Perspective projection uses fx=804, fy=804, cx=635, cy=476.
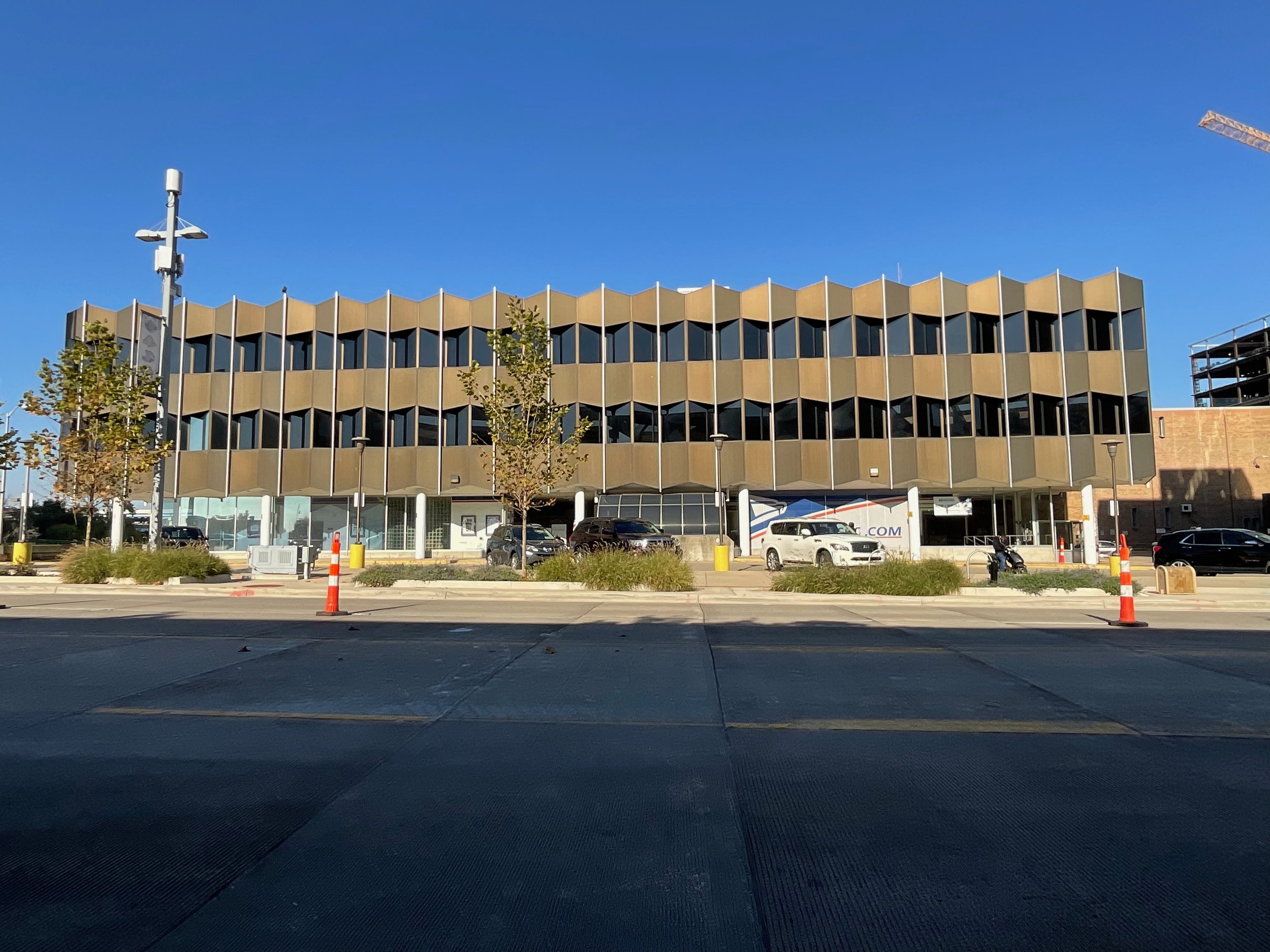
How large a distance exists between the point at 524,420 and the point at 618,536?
614 cm

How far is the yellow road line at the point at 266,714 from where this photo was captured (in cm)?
607

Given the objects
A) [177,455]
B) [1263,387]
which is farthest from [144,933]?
[1263,387]

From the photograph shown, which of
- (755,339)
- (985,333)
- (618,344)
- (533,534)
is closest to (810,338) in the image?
(755,339)

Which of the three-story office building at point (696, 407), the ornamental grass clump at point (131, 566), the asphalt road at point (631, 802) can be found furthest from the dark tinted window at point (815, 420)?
the asphalt road at point (631, 802)

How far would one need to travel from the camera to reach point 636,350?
123ft

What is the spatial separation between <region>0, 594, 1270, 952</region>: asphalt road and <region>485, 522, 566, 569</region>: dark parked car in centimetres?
1625

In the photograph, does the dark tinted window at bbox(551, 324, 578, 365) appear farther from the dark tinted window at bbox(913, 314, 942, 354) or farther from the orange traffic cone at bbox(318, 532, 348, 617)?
the orange traffic cone at bbox(318, 532, 348, 617)

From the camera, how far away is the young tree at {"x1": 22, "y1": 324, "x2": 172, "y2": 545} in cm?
2262

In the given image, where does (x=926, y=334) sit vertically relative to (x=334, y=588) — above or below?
above

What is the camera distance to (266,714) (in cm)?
621

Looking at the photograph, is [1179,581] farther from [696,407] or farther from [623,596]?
[696,407]

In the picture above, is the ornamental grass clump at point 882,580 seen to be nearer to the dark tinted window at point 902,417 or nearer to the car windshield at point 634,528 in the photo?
the car windshield at point 634,528

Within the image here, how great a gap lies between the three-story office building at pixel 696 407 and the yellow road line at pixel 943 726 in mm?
29572

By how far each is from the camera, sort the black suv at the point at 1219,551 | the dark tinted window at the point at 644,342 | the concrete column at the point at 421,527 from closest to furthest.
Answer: the black suv at the point at 1219,551, the dark tinted window at the point at 644,342, the concrete column at the point at 421,527
